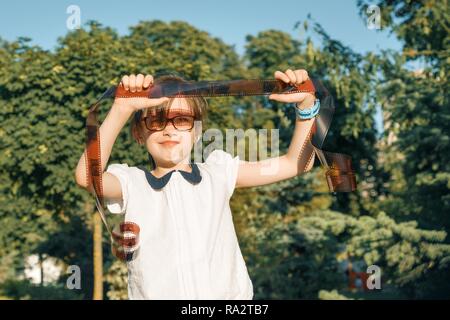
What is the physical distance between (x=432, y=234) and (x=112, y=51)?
6.03 metres

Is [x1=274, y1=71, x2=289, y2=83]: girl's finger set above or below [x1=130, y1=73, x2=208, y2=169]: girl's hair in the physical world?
above

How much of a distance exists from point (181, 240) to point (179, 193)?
0.19 meters

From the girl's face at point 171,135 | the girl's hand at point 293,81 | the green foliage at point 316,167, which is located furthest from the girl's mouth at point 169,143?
the green foliage at point 316,167

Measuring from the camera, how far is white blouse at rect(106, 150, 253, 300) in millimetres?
2342

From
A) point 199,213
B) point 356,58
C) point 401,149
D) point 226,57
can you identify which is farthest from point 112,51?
point 226,57

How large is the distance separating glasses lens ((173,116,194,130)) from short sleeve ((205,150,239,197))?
0.19 metres

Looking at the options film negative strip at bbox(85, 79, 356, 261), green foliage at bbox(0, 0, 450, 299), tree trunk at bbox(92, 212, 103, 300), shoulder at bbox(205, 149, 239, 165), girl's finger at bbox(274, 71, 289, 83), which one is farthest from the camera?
tree trunk at bbox(92, 212, 103, 300)

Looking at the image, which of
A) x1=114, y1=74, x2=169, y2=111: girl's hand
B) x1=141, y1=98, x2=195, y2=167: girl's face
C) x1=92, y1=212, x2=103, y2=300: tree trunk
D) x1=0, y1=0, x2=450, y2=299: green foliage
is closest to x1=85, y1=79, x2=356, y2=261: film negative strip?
x1=114, y1=74, x2=169, y2=111: girl's hand

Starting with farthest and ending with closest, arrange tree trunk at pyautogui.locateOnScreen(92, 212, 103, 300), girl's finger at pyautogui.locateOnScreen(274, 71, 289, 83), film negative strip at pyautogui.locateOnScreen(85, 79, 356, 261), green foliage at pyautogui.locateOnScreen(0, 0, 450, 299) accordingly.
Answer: tree trunk at pyautogui.locateOnScreen(92, 212, 103, 300) < green foliage at pyautogui.locateOnScreen(0, 0, 450, 299) < girl's finger at pyautogui.locateOnScreen(274, 71, 289, 83) < film negative strip at pyautogui.locateOnScreen(85, 79, 356, 261)

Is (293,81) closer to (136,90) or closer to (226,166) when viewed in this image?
(226,166)

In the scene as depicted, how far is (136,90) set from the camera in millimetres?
2318

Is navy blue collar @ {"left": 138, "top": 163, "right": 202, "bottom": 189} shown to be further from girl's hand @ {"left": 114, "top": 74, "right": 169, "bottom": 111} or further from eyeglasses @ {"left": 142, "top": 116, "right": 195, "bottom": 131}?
girl's hand @ {"left": 114, "top": 74, "right": 169, "bottom": 111}

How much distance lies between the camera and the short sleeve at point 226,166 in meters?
2.64

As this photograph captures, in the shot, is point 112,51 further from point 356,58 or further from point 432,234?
point 432,234
